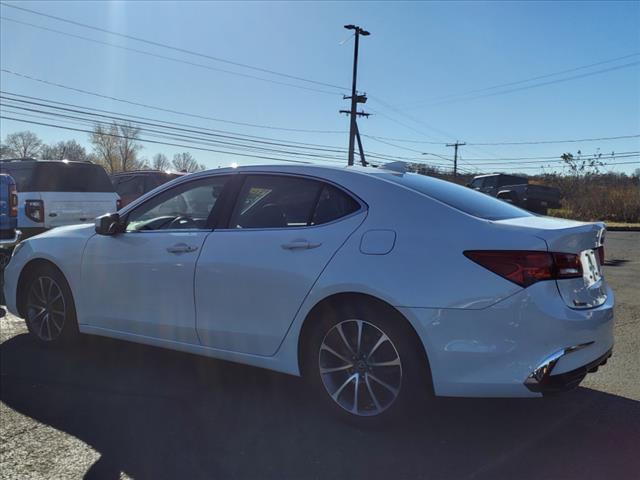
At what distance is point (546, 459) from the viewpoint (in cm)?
299

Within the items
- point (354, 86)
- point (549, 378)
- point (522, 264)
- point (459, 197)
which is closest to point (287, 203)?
point (459, 197)

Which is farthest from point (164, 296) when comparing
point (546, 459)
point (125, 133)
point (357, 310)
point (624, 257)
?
point (125, 133)

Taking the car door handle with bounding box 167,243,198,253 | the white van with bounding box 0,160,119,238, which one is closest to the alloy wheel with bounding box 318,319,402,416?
the car door handle with bounding box 167,243,198,253

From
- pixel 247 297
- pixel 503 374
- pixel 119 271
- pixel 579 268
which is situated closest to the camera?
pixel 503 374

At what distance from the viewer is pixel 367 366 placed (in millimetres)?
3314

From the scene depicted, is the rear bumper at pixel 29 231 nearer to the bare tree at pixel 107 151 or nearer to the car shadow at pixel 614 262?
the car shadow at pixel 614 262

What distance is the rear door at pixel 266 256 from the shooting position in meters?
3.48

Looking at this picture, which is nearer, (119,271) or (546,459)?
(546,459)

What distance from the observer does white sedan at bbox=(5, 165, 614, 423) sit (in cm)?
294

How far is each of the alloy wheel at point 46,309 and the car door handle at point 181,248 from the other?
1.46 m

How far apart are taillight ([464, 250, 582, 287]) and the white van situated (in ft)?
25.6

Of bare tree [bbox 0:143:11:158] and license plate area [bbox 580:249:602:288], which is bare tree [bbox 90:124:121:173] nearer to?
bare tree [bbox 0:143:11:158]

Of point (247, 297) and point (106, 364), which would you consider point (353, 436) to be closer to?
point (247, 297)

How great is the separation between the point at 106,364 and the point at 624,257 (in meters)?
11.7
